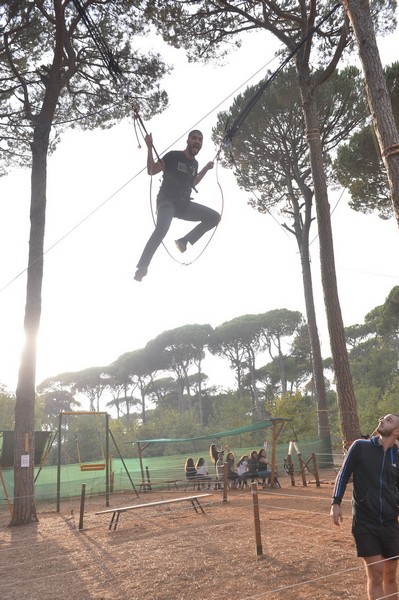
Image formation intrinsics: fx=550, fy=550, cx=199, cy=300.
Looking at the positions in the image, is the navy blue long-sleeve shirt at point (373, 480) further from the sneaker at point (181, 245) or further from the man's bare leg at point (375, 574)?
the sneaker at point (181, 245)

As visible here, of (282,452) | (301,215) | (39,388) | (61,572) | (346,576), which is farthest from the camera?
(39,388)

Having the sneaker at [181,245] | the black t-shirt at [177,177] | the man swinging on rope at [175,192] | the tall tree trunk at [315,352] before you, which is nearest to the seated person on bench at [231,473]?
the tall tree trunk at [315,352]

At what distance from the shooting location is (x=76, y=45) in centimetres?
1164

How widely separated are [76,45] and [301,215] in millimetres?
10146

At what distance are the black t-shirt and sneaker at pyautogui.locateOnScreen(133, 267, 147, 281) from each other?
0.58 meters

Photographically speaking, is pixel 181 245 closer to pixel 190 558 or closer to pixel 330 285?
pixel 190 558

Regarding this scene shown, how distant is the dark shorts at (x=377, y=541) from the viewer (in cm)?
307

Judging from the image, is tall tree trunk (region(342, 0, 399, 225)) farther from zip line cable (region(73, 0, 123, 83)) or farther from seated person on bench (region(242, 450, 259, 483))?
seated person on bench (region(242, 450, 259, 483))

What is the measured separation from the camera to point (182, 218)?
4.77m

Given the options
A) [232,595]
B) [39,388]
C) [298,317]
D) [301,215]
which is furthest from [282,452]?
[39,388]

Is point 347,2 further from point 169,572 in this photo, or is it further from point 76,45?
point 76,45

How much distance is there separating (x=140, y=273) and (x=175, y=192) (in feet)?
2.40

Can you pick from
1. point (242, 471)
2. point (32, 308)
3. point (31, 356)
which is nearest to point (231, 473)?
point (242, 471)

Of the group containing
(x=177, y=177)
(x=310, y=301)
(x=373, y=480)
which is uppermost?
(x=310, y=301)
